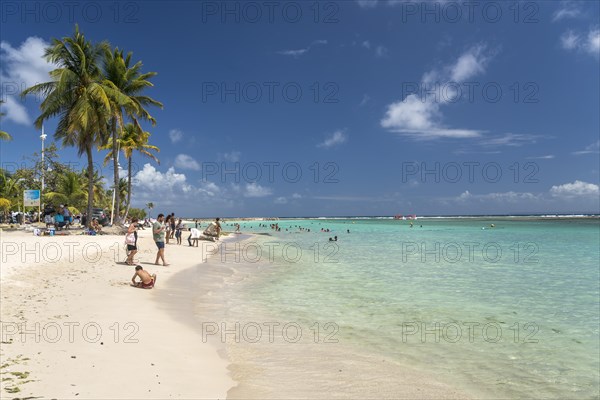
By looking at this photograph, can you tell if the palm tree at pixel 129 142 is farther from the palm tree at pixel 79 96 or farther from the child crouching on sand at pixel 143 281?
the child crouching on sand at pixel 143 281

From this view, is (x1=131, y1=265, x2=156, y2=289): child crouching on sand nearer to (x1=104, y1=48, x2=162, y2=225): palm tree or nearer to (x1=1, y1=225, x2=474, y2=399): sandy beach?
(x1=1, y1=225, x2=474, y2=399): sandy beach

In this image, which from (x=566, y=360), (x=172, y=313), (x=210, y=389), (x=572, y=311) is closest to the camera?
(x=210, y=389)

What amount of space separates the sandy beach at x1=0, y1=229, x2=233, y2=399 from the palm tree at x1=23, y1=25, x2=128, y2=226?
17695 mm

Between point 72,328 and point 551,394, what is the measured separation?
8291 mm

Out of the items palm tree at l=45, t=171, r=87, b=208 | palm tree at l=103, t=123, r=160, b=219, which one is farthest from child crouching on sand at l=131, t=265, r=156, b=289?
palm tree at l=45, t=171, r=87, b=208

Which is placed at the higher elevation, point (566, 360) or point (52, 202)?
point (52, 202)

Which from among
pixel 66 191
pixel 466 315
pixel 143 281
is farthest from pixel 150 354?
pixel 66 191

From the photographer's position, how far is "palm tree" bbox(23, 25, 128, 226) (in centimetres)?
2631

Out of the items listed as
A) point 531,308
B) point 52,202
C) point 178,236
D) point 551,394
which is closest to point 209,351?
point 551,394

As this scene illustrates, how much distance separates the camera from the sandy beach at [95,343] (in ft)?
16.3

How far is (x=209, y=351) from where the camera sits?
23.1ft

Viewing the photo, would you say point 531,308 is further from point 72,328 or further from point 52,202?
point 52,202

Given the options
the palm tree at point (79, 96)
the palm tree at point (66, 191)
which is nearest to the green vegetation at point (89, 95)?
the palm tree at point (79, 96)

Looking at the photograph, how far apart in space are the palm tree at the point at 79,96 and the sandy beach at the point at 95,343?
58.1 feet
